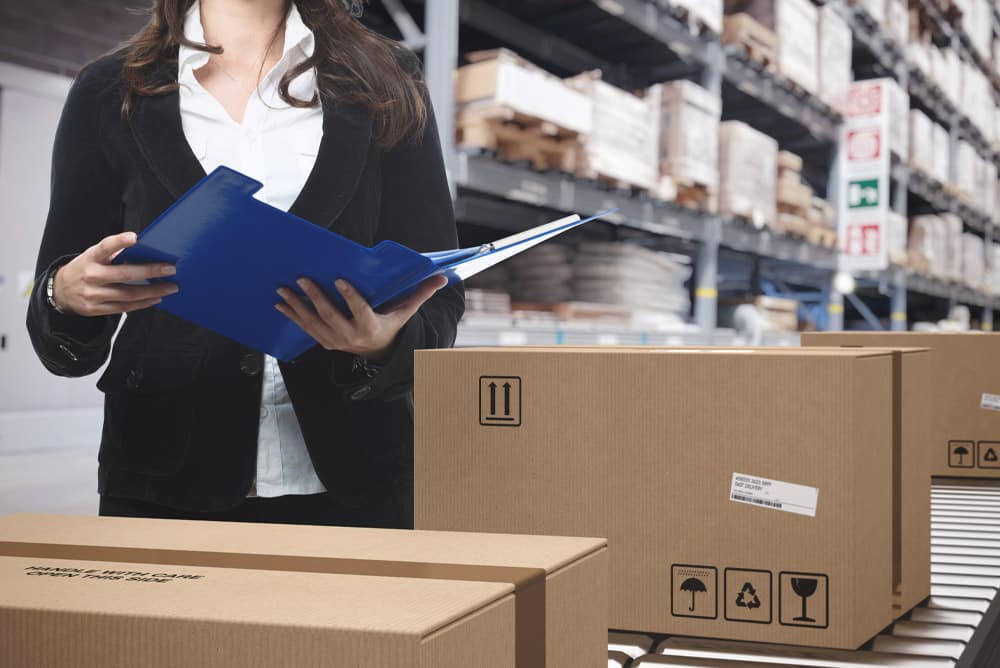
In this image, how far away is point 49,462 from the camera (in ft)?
12.8

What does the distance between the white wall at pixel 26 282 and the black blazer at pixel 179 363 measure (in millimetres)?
3103

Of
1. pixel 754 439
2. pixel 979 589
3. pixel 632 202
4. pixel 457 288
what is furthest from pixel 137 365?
Result: pixel 632 202

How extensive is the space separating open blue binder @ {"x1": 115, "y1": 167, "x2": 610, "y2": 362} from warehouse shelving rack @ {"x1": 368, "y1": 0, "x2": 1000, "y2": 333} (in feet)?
6.12

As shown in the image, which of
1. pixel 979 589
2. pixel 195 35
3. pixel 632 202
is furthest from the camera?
pixel 632 202

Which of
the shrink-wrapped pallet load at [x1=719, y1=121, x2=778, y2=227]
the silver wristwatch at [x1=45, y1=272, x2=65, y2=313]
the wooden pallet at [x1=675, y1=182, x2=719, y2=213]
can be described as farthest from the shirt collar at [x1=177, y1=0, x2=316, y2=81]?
the shrink-wrapped pallet load at [x1=719, y1=121, x2=778, y2=227]

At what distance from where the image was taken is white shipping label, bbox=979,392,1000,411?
1963 mm

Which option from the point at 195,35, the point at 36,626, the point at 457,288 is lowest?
the point at 36,626

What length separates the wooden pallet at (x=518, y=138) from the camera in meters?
2.88

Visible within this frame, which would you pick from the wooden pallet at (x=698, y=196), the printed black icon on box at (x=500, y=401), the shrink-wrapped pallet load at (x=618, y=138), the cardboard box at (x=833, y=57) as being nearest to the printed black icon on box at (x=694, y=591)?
the printed black icon on box at (x=500, y=401)

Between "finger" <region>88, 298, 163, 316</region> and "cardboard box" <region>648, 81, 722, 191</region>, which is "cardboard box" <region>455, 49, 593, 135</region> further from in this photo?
"finger" <region>88, 298, 163, 316</region>

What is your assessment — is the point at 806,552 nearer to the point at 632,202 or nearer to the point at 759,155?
the point at 632,202

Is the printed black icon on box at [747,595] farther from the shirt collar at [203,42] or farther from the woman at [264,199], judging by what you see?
the shirt collar at [203,42]

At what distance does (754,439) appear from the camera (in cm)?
100

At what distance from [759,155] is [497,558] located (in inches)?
173
